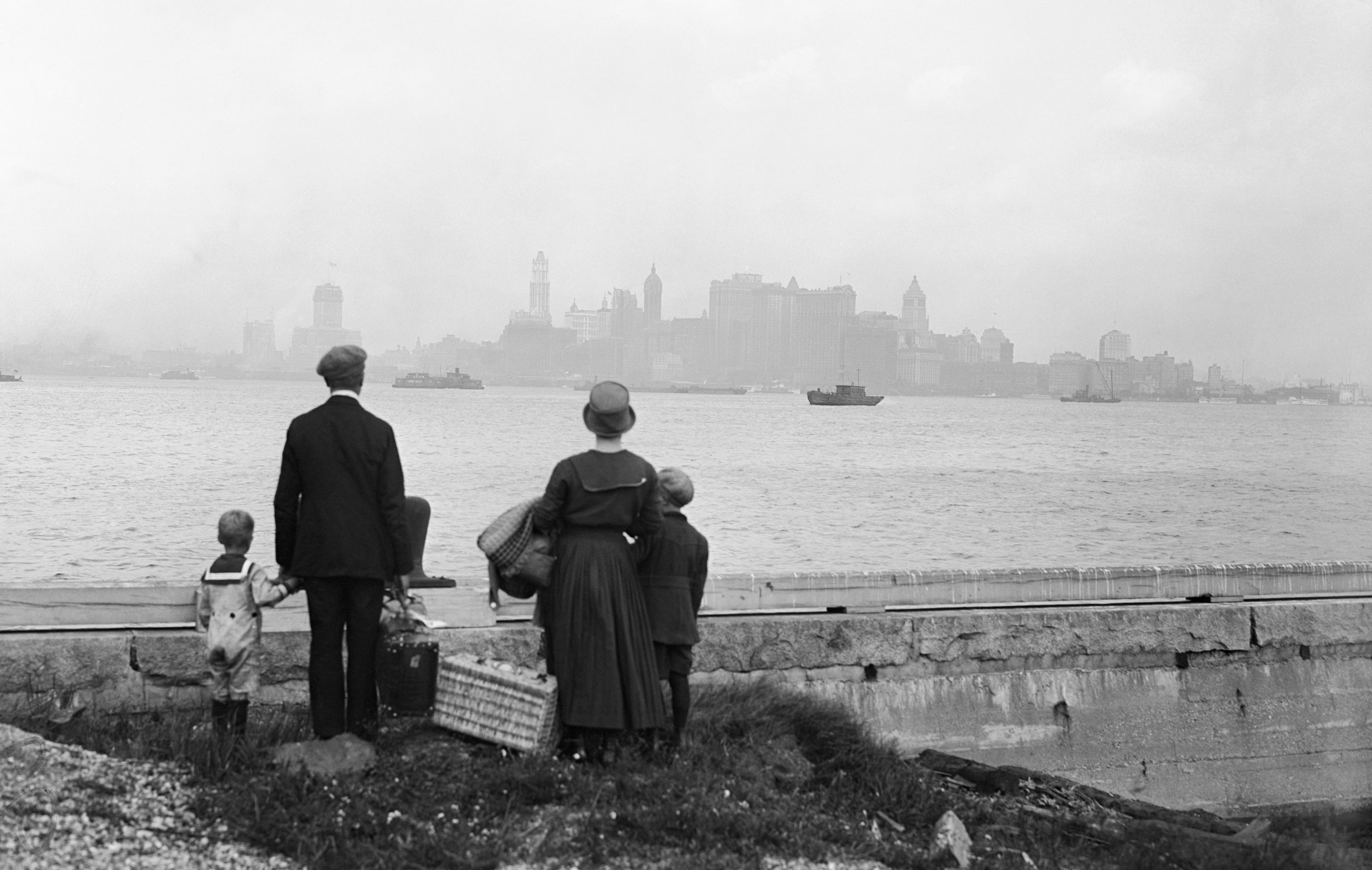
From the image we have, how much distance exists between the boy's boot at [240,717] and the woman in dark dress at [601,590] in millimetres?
1449

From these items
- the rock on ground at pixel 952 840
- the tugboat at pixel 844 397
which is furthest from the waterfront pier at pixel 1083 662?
the tugboat at pixel 844 397

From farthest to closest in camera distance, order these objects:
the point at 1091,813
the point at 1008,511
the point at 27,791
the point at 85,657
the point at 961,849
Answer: the point at 1008,511
the point at 1091,813
the point at 85,657
the point at 961,849
the point at 27,791

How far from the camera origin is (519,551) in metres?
6.04

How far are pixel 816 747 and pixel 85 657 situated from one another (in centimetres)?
378

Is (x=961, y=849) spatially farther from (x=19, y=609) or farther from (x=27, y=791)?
(x=19, y=609)

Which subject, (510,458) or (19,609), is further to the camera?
(510,458)

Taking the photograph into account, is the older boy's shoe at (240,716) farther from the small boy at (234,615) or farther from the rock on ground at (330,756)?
the rock on ground at (330,756)

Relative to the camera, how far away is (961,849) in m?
5.79

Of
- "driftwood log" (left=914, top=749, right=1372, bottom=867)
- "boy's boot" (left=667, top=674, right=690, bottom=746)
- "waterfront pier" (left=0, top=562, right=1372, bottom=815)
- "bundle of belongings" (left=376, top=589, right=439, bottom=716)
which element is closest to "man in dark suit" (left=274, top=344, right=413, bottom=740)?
"bundle of belongings" (left=376, top=589, right=439, bottom=716)

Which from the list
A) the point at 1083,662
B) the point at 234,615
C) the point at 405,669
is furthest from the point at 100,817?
the point at 1083,662

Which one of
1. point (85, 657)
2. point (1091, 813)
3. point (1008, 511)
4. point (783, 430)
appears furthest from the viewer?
point (783, 430)

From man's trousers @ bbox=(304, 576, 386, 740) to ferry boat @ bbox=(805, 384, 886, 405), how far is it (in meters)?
169

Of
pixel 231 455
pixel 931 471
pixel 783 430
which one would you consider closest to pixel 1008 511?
pixel 931 471

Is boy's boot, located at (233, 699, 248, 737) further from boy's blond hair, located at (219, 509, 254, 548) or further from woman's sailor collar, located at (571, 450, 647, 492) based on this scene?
woman's sailor collar, located at (571, 450, 647, 492)
